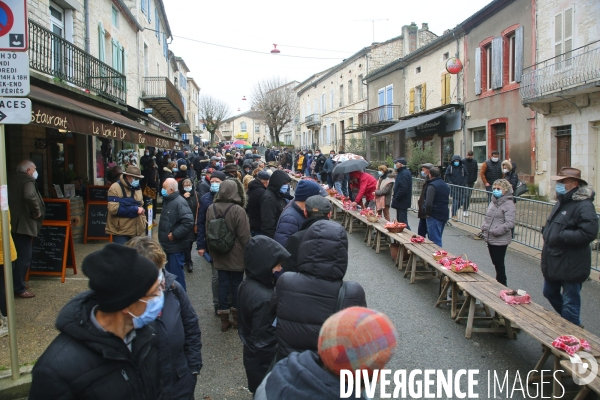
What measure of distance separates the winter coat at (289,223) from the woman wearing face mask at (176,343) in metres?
2.31

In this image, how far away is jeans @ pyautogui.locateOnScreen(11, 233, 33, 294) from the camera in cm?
608

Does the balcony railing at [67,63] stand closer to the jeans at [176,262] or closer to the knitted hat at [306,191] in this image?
the jeans at [176,262]

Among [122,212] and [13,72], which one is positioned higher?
[13,72]

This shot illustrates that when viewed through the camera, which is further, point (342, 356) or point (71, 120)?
point (71, 120)

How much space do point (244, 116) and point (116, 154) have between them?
8124 centimetres

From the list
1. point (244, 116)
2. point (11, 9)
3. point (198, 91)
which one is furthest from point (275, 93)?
point (11, 9)

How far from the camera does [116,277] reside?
1969 mm

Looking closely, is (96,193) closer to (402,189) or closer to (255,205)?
(255,205)

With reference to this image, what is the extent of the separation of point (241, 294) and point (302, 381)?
1.79m

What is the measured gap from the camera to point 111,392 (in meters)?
1.96

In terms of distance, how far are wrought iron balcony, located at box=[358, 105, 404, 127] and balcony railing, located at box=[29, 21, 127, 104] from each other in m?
18.7

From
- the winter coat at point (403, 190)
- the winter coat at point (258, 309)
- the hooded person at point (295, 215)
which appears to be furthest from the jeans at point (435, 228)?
the winter coat at point (258, 309)

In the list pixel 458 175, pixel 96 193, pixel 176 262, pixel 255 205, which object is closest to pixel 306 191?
pixel 255 205

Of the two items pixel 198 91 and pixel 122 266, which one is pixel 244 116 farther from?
pixel 122 266
